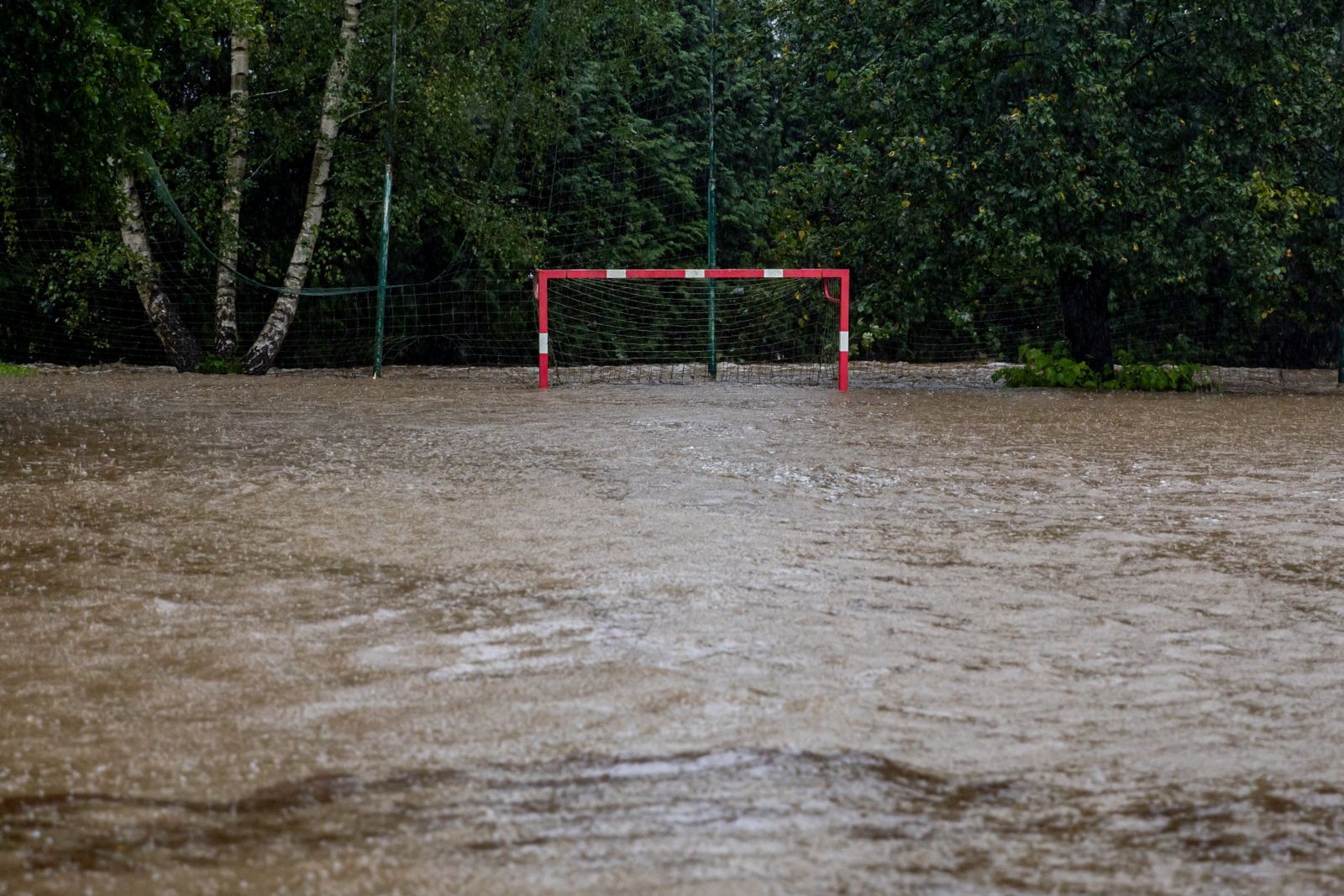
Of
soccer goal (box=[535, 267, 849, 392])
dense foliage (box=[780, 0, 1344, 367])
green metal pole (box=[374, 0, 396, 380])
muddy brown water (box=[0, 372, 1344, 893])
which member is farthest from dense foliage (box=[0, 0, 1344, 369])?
muddy brown water (box=[0, 372, 1344, 893])

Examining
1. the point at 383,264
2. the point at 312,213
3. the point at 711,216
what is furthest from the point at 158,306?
the point at 711,216

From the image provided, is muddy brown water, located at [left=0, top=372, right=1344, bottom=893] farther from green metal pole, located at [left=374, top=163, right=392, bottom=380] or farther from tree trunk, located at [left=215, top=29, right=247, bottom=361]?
tree trunk, located at [left=215, top=29, right=247, bottom=361]

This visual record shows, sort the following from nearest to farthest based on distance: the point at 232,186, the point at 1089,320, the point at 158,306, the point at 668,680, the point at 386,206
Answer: the point at 668,680
the point at 1089,320
the point at 386,206
the point at 232,186
the point at 158,306

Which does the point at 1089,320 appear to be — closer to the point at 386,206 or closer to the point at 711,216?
the point at 711,216

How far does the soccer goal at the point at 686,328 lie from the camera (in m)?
19.5

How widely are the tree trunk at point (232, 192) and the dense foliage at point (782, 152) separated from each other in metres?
0.17

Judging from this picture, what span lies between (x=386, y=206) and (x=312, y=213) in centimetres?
107

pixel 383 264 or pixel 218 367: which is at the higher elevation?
pixel 383 264

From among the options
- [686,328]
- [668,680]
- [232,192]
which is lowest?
[668,680]

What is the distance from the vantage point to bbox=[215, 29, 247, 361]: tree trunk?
17844 mm

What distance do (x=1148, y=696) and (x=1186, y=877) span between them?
1.11 meters

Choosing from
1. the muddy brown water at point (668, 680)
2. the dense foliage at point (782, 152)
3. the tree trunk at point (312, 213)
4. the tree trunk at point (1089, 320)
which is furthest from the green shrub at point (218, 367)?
the muddy brown water at point (668, 680)

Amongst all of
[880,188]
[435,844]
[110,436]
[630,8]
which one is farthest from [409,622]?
[630,8]

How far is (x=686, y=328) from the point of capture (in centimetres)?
2119
